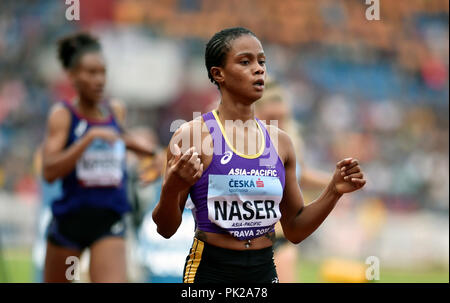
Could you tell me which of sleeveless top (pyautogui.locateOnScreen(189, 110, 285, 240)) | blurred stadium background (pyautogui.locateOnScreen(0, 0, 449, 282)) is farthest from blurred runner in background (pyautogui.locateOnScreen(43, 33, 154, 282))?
blurred stadium background (pyautogui.locateOnScreen(0, 0, 449, 282))

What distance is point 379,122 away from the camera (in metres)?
20.6

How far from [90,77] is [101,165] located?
0.80m

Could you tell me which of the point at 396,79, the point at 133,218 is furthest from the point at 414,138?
the point at 133,218

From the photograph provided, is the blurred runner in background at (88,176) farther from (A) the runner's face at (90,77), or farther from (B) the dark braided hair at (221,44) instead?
(B) the dark braided hair at (221,44)

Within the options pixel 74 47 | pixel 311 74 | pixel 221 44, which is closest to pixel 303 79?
pixel 311 74

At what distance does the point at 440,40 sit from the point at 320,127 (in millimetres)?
5822

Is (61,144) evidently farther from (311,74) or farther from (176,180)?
(311,74)

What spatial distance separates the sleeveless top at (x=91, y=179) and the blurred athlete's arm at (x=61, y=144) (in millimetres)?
67

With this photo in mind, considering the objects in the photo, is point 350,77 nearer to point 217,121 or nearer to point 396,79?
point 396,79

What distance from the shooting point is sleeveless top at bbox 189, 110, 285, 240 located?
3717 millimetres

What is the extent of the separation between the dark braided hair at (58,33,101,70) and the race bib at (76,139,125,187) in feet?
2.75

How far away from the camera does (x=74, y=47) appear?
6336mm

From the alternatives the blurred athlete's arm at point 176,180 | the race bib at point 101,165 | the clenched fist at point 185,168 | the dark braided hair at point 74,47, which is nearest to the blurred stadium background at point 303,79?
the dark braided hair at point 74,47

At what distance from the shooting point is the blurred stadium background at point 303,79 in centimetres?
1777
